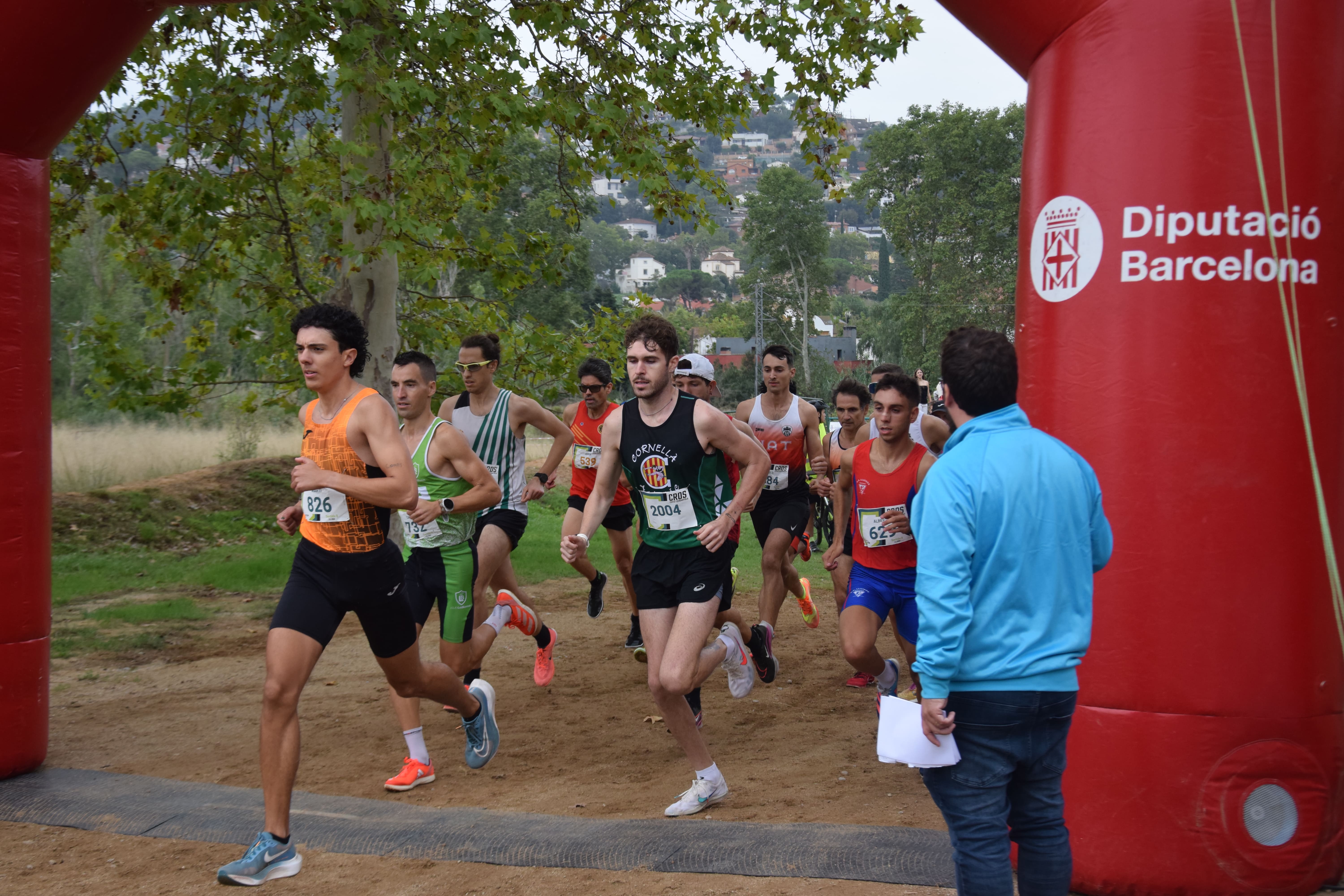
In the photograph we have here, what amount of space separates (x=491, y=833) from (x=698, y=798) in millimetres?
964

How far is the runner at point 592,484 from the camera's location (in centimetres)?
909

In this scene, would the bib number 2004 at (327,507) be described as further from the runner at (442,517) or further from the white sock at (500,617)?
the white sock at (500,617)

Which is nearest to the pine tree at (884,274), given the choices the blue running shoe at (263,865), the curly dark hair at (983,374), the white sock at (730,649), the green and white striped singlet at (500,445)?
the green and white striped singlet at (500,445)

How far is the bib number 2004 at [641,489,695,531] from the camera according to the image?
5.59m

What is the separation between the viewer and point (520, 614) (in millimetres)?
7152

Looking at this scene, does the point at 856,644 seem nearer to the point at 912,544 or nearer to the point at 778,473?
the point at 912,544

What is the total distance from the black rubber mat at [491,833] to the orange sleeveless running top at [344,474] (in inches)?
52.2

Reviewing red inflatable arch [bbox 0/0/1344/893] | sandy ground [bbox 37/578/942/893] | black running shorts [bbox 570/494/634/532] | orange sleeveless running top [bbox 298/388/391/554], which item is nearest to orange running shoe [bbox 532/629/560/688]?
sandy ground [bbox 37/578/942/893]

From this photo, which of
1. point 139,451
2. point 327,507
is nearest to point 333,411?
point 327,507

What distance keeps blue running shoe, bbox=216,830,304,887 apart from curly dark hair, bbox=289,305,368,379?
6.30ft

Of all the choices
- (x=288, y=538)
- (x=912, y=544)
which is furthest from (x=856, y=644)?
(x=288, y=538)

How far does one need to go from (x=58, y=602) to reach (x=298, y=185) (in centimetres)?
470

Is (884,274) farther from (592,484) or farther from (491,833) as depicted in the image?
(491,833)

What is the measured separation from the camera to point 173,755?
21.2 ft
